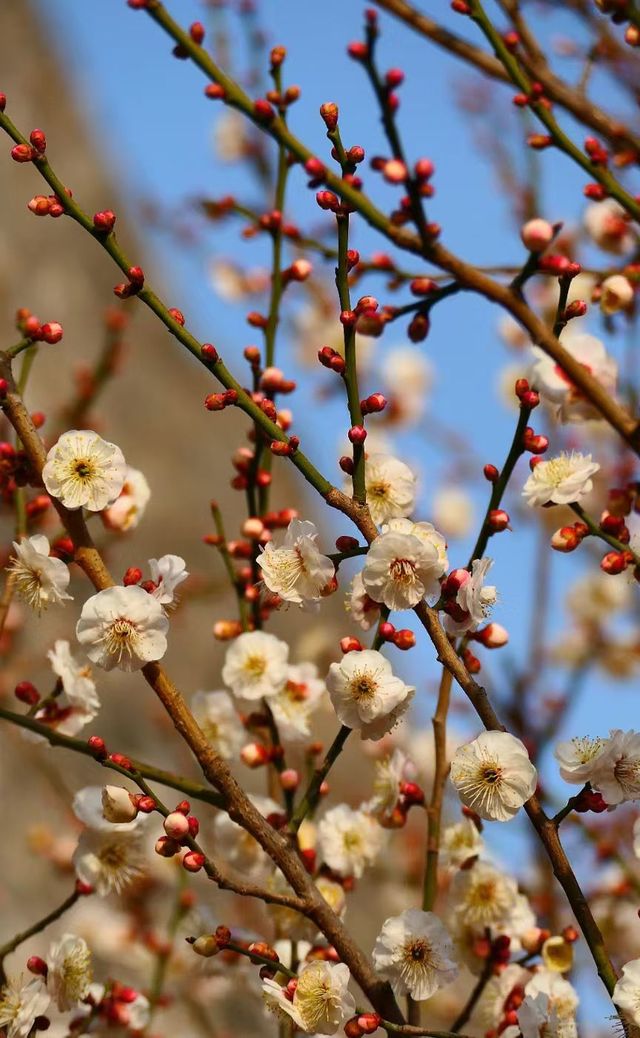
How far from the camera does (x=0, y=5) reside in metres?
11.9

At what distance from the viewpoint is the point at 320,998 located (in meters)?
1.31

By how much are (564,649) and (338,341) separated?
5.91 ft

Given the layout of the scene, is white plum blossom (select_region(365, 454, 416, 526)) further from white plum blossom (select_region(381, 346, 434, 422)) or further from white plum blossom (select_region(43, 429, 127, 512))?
white plum blossom (select_region(381, 346, 434, 422))

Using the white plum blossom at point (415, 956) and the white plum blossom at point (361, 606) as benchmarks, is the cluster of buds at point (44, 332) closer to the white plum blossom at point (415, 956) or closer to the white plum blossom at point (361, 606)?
the white plum blossom at point (361, 606)

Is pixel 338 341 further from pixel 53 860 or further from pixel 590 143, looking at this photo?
pixel 590 143

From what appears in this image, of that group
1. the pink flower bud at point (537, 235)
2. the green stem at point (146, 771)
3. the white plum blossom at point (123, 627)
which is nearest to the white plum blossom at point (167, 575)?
the white plum blossom at point (123, 627)

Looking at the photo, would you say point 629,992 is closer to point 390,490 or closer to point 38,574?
point 390,490

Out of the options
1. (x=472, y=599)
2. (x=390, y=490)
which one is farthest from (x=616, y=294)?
(x=472, y=599)

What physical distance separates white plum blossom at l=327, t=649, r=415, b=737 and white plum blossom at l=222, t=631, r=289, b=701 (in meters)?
0.41

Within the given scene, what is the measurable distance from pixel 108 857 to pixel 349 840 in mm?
423

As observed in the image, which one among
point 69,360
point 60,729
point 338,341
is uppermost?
point 69,360

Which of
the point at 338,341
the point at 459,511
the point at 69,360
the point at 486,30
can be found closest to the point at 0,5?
the point at 69,360

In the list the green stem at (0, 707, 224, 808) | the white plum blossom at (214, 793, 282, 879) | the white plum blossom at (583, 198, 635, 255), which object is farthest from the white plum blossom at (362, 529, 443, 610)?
the white plum blossom at (583, 198, 635, 255)

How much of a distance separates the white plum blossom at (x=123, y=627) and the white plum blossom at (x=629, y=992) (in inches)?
24.6
